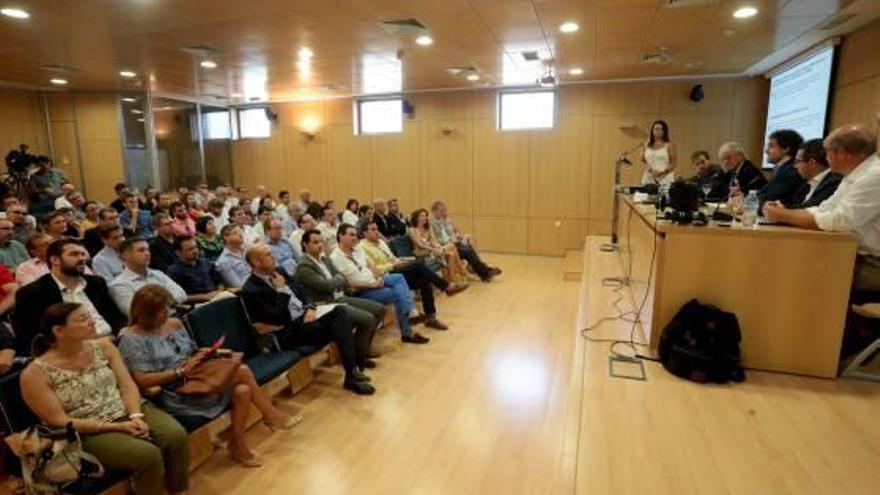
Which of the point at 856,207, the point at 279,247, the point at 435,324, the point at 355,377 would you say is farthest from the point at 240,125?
the point at 856,207

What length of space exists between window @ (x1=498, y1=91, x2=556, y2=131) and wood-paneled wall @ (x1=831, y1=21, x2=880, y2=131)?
13.4ft

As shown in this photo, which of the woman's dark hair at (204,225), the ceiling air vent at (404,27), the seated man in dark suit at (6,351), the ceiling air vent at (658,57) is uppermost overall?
the ceiling air vent at (658,57)

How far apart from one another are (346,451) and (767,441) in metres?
2.09

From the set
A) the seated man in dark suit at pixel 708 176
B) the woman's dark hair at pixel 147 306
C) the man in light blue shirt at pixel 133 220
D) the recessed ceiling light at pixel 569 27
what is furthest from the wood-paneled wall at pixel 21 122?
the seated man in dark suit at pixel 708 176

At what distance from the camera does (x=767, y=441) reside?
189cm

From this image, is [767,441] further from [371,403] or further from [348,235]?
[348,235]

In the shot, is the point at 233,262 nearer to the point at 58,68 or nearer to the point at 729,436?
the point at 729,436

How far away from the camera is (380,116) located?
31.6 feet

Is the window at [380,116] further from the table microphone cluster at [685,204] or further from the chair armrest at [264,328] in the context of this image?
the table microphone cluster at [685,204]

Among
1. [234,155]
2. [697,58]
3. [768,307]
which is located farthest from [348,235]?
[234,155]

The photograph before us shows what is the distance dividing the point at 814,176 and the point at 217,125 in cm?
1063

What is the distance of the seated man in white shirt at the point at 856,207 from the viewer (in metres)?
2.14

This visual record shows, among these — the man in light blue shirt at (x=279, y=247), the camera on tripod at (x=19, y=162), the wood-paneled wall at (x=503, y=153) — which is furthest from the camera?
the wood-paneled wall at (x=503, y=153)

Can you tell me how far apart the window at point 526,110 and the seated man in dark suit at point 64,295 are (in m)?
6.99
